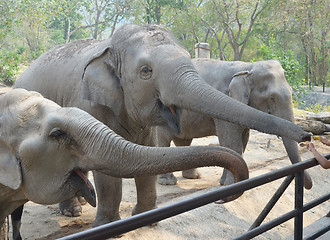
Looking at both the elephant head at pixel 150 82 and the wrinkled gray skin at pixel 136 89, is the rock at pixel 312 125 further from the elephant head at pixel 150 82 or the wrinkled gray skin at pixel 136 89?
the elephant head at pixel 150 82

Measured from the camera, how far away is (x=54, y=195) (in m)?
2.55

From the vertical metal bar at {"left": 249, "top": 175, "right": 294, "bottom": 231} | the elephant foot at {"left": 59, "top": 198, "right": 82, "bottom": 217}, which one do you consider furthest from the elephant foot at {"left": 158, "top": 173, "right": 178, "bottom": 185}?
the vertical metal bar at {"left": 249, "top": 175, "right": 294, "bottom": 231}

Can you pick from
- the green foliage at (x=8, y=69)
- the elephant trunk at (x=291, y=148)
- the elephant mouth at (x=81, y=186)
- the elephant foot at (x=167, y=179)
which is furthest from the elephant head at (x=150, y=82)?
the green foliage at (x=8, y=69)

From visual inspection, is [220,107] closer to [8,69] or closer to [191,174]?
[191,174]

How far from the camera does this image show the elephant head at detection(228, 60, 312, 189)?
18.0ft

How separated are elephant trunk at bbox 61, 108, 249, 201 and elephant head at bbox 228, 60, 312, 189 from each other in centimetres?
339

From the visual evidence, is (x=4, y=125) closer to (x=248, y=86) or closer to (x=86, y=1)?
(x=248, y=86)

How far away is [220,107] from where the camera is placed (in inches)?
122

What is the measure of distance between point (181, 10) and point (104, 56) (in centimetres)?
2286

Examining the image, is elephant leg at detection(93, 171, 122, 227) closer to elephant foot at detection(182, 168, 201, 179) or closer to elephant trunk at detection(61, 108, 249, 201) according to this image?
elephant trunk at detection(61, 108, 249, 201)

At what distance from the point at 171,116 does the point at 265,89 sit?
252cm

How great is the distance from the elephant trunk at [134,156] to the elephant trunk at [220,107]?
2.10ft

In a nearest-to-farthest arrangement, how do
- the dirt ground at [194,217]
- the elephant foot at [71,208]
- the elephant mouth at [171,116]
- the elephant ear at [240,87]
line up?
the elephant mouth at [171,116]
the dirt ground at [194,217]
the elephant foot at [71,208]
the elephant ear at [240,87]

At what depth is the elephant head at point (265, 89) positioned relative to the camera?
5.48 meters
